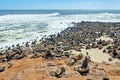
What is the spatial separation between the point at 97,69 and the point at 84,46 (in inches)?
418

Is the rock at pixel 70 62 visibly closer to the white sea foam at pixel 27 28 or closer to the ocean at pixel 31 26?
the ocean at pixel 31 26

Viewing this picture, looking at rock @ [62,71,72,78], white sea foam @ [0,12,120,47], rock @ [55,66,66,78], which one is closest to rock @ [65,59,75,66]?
rock @ [55,66,66,78]

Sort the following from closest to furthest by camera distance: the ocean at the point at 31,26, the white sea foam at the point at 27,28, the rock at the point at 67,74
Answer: the rock at the point at 67,74 < the white sea foam at the point at 27,28 < the ocean at the point at 31,26

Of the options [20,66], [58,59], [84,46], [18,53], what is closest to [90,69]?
[58,59]

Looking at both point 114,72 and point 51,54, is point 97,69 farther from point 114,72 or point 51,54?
point 51,54

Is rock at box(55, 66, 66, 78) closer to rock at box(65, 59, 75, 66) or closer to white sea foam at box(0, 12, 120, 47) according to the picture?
rock at box(65, 59, 75, 66)

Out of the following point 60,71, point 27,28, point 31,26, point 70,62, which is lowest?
point 31,26

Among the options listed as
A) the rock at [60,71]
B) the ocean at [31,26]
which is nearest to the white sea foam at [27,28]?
the ocean at [31,26]

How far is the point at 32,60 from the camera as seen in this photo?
57.7 feet

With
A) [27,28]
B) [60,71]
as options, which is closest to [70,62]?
[60,71]

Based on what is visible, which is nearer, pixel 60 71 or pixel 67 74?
pixel 67 74

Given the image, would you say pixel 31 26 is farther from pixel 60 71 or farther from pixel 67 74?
pixel 67 74

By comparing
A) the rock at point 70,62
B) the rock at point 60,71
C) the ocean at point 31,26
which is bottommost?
the ocean at point 31,26

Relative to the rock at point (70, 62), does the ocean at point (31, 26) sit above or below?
below
